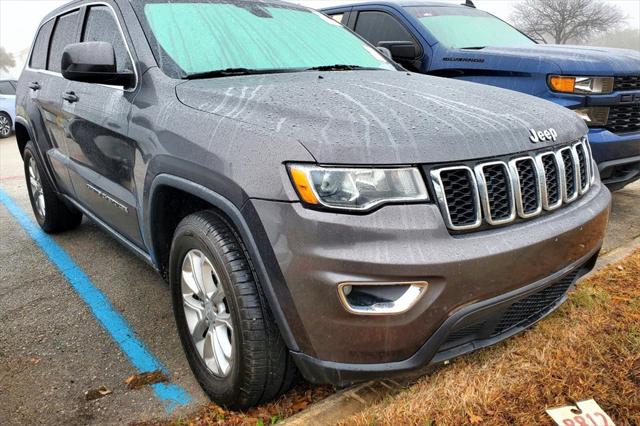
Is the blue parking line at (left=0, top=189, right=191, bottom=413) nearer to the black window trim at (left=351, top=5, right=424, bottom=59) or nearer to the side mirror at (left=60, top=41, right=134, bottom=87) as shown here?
the side mirror at (left=60, top=41, right=134, bottom=87)

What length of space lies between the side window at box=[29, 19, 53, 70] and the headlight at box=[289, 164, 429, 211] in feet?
11.1

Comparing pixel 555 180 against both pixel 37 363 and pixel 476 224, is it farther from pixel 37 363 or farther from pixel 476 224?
pixel 37 363

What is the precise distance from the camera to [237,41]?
2789 millimetres

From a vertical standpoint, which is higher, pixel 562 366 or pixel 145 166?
pixel 145 166

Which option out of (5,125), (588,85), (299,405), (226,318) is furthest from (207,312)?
(5,125)

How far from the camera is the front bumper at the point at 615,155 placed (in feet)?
12.8

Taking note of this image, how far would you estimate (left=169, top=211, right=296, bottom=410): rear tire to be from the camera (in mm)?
1946

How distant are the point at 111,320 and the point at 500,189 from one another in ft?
7.69

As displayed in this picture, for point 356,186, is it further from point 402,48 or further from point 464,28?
point 464,28

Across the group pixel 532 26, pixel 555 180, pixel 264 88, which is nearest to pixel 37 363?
pixel 264 88

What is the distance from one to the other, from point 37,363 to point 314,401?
1.44 meters

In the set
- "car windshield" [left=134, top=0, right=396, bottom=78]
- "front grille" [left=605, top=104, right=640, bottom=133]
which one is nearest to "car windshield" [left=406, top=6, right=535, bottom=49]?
"front grille" [left=605, top=104, right=640, bottom=133]

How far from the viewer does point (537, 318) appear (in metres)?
2.19

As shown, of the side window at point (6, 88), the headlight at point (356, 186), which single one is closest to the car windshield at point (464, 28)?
the headlight at point (356, 186)
